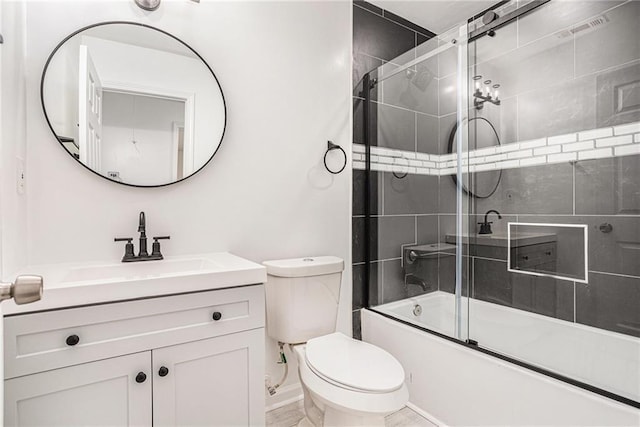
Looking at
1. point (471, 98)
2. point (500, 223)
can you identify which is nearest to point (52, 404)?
point (500, 223)

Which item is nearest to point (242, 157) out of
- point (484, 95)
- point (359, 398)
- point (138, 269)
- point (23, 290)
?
point (138, 269)

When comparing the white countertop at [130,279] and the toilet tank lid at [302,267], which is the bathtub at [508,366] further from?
the white countertop at [130,279]

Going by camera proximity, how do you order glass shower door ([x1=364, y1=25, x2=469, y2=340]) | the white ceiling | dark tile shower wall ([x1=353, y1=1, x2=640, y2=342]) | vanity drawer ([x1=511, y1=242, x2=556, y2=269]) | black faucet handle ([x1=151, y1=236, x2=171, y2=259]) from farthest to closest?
1. the white ceiling
2. glass shower door ([x1=364, y1=25, x2=469, y2=340])
3. vanity drawer ([x1=511, y1=242, x2=556, y2=269])
4. dark tile shower wall ([x1=353, y1=1, x2=640, y2=342])
5. black faucet handle ([x1=151, y1=236, x2=171, y2=259])

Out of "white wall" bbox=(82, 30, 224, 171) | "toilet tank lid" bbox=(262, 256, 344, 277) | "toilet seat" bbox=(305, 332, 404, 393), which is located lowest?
"toilet seat" bbox=(305, 332, 404, 393)

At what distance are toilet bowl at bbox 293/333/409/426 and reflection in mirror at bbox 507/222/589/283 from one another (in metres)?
1.04

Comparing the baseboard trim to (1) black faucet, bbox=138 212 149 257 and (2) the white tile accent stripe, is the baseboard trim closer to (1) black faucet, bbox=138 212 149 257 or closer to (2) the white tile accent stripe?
(2) the white tile accent stripe

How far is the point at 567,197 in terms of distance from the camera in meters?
1.75

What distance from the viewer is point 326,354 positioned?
1.46m

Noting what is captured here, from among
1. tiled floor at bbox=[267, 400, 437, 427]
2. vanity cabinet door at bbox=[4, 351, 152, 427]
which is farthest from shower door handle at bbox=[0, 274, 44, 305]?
tiled floor at bbox=[267, 400, 437, 427]

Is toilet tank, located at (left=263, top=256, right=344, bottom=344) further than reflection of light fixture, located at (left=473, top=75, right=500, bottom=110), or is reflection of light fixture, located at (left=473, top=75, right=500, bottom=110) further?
reflection of light fixture, located at (left=473, top=75, right=500, bottom=110)

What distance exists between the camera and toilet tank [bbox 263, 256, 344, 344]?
1613 millimetres

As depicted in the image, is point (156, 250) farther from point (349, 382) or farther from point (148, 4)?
point (148, 4)

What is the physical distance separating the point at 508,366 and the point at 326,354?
0.78 metres

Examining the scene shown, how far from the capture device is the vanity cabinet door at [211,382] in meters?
1.12
